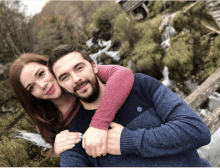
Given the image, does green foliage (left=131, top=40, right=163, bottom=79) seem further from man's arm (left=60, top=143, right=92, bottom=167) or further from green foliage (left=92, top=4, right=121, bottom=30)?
green foliage (left=92, top=4, right=121, bottom=30)

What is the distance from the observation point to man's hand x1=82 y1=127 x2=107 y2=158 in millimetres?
1038

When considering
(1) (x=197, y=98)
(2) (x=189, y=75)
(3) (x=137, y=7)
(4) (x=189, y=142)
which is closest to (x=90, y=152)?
(4) (x=189, y=142)

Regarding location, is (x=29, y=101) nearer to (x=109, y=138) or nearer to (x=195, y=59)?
(x=109, y=138)

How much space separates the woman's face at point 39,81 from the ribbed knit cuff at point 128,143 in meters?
0.75

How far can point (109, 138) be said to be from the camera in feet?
3.60

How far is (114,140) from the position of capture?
3.54ft

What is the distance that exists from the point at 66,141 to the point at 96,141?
32cm

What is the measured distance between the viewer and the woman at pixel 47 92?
1.31 metres

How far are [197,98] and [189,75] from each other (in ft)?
12.2

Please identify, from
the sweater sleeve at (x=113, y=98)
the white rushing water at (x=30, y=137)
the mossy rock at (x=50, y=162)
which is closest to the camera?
the sweater sleeve at (x=113, y=98)

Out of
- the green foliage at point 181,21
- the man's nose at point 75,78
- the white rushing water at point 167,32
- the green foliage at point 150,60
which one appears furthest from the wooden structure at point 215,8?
the man's nose at point 75,78

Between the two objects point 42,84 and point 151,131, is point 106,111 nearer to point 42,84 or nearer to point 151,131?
point 151,131

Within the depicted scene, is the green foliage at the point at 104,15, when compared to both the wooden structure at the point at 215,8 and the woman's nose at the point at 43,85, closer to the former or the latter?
the wooden structure at the point at 215,8

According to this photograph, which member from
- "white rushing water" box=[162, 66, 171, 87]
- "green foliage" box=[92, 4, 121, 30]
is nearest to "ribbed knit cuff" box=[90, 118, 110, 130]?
"white rushing water" box=[162, 66, 171, 87]
